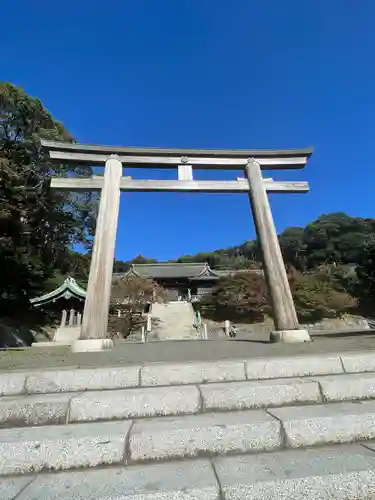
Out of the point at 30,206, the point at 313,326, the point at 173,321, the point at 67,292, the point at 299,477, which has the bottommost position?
the point at 299,477

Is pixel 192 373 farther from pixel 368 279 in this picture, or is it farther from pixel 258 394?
pixel 368 279

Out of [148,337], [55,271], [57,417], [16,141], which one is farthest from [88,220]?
[57,417]

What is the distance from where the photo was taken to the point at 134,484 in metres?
1.42

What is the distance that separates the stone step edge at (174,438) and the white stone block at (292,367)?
66 cm

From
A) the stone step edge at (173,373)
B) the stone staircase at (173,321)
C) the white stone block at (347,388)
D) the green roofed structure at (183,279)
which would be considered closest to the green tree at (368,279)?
the green roofed structure at (183,279)

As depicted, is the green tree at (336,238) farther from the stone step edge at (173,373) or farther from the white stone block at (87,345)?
the stone step edge at (173,373)

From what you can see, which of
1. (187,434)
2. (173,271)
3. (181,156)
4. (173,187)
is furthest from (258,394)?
(173,271)

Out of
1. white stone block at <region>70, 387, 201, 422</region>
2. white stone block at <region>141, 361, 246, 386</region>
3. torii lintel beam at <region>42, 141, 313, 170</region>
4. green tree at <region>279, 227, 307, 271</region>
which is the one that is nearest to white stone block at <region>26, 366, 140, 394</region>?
white stone block at <region>141, 361, 246, 386</region>

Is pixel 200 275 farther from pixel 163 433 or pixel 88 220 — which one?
pixel 163 433

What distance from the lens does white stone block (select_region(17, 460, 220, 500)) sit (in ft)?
4.37

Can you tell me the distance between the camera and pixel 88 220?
17.3m

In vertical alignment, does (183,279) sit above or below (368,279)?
above

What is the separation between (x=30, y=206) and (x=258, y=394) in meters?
15.2

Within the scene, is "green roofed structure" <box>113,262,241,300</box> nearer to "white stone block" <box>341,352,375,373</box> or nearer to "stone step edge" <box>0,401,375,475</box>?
"white stone block" <box>341,352,375,373</box>
